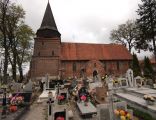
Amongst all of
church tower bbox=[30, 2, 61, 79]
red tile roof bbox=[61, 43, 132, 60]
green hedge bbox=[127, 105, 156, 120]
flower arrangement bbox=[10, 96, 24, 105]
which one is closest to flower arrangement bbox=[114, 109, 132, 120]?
green hedge bbox=[127, 105, 156, 120]

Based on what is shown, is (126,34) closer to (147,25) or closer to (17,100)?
(147,25)

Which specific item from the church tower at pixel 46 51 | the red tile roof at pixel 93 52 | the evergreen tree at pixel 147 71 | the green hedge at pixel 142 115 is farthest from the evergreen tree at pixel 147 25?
the green hedge at pixel 142 115

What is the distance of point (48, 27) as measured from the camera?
27062mm

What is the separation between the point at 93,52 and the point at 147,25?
35.1 feet

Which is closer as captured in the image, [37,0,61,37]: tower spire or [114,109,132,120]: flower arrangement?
[114,109,132,120]: flower arrangement

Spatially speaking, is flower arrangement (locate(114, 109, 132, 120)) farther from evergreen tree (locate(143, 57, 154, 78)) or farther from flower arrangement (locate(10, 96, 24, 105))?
evergreen tree (locate(143, 57, 154, 78))

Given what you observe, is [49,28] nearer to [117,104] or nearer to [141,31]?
[141,31]

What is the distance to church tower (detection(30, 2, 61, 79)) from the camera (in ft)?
85.7

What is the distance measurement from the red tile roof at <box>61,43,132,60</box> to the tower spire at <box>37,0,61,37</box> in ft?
11.4

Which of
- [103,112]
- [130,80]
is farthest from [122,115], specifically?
[130,80]

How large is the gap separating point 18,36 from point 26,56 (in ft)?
19.0

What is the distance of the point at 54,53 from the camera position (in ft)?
89.6

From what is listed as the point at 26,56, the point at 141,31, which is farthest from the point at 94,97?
the point at 26,56

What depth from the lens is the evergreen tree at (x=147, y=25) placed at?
23.4 m
